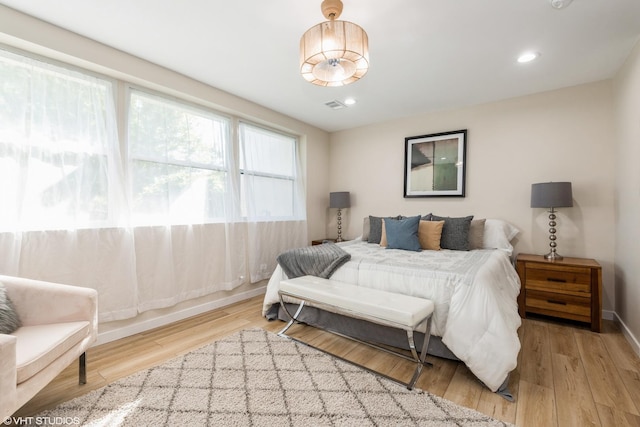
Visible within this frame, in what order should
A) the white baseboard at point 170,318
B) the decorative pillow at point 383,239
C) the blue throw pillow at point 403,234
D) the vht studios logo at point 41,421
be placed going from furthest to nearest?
the decorative pillow at point 383,239 < the blue throw pillow at point 403,234 < the white baseboard at point 170,318 < the vht studios logo at point 41,421

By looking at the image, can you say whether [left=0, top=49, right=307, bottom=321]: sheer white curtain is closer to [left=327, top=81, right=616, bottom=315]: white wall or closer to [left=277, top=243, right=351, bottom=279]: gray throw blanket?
[left=277, top=243, right=351, bottom=279]: gray throw blanket

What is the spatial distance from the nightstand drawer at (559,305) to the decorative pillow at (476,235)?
2.10ft

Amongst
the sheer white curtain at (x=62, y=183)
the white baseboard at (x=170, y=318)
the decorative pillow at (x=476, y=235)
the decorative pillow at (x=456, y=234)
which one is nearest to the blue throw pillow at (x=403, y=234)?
the decorative pillow at (x=456, y=234)

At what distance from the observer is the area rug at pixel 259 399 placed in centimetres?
153

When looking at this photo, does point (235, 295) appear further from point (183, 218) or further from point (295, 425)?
point (295, 425)

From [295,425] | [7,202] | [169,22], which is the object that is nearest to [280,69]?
[169,22]

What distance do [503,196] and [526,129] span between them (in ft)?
2.62

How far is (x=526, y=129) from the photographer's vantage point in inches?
132

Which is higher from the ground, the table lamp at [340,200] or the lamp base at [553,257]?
the table lamp at [340,200]

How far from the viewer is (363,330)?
7.95 ft

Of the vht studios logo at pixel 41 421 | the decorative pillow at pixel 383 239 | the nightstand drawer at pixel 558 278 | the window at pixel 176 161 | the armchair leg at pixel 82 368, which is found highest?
the window at pixel 176 161

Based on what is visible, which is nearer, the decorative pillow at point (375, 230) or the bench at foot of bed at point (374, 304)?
the bench at foot of bed at point (374, 304)

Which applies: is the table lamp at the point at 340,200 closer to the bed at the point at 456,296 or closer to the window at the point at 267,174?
the window at the point at 267,174

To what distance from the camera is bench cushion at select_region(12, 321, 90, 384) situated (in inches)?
51.8
